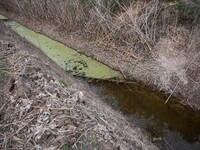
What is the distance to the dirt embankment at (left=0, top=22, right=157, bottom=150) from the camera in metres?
4.08

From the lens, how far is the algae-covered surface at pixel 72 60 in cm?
756

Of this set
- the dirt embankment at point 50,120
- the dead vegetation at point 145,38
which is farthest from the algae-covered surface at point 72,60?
the dirt embankment at point 50,120

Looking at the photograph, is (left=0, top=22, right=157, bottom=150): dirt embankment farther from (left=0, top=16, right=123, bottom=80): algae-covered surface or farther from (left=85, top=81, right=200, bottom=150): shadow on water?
(left=0, top=16, right=123, bottom=80): algae-covered surface

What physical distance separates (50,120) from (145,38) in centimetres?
399

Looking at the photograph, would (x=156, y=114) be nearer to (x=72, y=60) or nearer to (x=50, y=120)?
(x=50, y=120)

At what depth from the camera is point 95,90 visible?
23.4 ft

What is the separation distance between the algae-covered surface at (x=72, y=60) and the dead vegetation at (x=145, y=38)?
216mm

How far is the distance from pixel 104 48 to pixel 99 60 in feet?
1.41

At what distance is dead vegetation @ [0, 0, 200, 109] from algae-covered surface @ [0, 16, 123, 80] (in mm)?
216

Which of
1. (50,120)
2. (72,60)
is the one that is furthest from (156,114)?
(72,60)

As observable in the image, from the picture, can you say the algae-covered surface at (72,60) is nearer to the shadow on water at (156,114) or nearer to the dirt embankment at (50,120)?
the shadow on water at (156,114)

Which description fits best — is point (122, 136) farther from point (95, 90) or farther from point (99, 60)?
point (99, 60)

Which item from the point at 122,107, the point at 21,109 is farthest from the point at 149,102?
the point at 21,109

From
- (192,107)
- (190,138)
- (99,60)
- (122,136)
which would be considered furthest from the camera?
(99,60)
